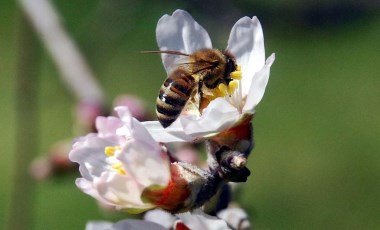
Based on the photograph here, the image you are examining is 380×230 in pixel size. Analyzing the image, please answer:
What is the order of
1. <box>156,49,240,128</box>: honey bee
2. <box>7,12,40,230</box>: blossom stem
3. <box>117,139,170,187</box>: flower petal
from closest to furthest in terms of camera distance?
<box>117,139,170,187</box>: flower petal → <box>156,49,240,128</box>: honey bee → <box>7,12,40,230</box>: blossom stem

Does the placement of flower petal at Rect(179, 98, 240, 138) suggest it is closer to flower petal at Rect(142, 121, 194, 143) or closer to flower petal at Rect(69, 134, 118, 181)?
flower petal at Rect(142, 121, 194, 143)

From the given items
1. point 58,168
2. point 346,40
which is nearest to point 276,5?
point 346,40

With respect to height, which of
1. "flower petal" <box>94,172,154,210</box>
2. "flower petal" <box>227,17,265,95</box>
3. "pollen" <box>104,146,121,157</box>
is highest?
"flower petal" <box>227,17,265,95</box>

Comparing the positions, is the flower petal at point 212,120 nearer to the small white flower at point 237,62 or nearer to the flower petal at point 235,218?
the small white flower at point 237,62

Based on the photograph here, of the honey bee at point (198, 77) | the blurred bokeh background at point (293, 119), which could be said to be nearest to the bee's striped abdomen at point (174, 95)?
the honey bee at point (198, 77)

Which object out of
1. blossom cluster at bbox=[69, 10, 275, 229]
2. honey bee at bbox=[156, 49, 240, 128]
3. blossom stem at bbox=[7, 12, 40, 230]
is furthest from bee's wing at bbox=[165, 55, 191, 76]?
blossom stem at bbox=[7, 12, 40, 230]

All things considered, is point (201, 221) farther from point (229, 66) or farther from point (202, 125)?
point (229, 66)

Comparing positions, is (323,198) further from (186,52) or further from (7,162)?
(186,52)

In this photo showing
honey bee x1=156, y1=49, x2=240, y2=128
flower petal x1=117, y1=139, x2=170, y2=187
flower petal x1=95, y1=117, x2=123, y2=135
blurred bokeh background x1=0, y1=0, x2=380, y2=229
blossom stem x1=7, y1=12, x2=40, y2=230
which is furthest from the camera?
blurred bokeh background x1=0, y1=0, x2=380, y2=229
